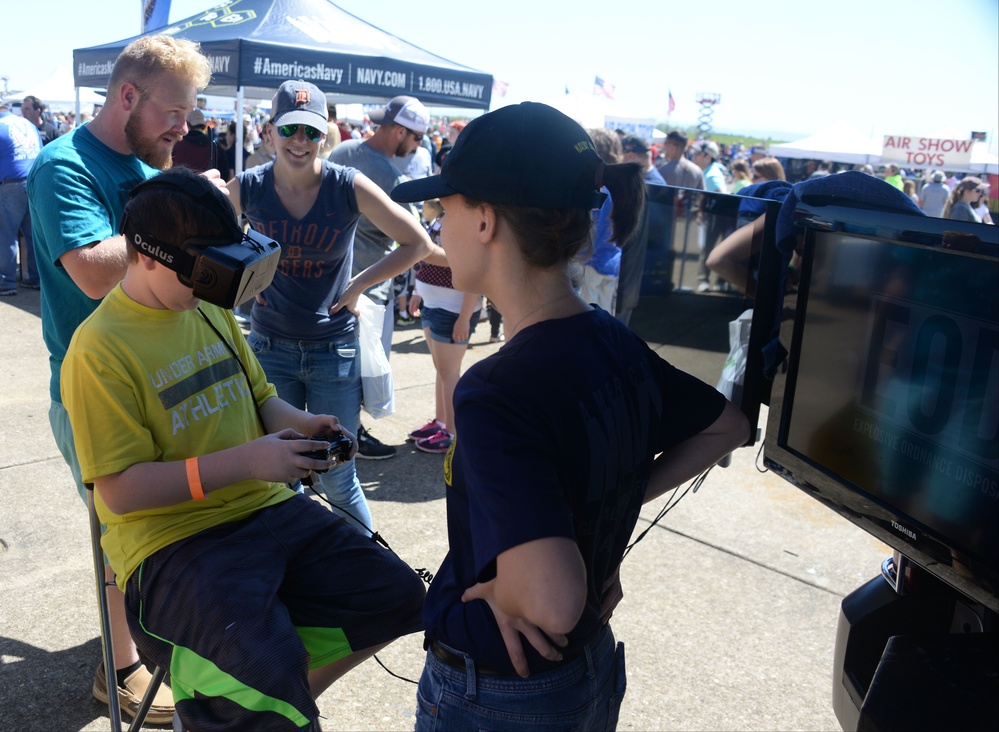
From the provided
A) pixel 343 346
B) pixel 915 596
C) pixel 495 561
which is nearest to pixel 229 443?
pixel 495 561

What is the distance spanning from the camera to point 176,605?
6.21 ft

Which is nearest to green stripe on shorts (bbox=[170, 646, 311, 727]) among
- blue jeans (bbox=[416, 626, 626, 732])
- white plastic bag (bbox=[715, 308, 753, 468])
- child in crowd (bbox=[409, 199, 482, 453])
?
blue jeans (bbox=[416, 626, 626, 732])

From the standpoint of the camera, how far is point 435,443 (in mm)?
5273

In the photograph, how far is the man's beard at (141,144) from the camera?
104 inches

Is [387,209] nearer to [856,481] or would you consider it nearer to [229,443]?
[229,443]

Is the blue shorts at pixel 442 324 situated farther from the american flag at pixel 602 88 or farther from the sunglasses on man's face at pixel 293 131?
the american flag at pixel 602 88

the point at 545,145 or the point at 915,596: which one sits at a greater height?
the point at 545,145

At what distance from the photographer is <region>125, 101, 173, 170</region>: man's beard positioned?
2633mm

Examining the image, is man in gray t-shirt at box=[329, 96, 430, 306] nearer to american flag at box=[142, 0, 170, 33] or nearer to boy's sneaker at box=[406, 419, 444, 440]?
boy's sneaker at box=[406, 419, 444, 440]

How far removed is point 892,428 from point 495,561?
0.87 metres

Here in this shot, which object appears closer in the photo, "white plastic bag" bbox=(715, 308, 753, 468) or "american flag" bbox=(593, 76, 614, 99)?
"white plastic bag" bbox=(715, 308, 753, 468)

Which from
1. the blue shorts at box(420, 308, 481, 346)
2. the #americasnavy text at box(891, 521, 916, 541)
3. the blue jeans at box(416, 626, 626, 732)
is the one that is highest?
the #americasnavy text at box(891, 521, 916, 541)

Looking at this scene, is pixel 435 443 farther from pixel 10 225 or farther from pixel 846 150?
pixel 846 150

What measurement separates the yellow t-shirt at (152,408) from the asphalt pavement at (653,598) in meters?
1.09
